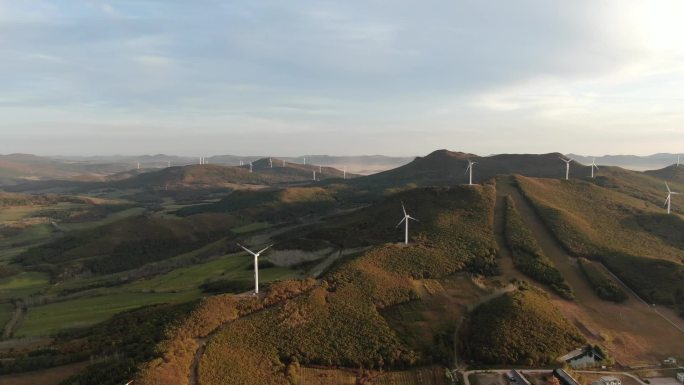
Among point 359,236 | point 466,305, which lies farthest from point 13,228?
point 466,305

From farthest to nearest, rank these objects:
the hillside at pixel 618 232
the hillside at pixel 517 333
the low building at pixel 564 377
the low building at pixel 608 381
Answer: the hillside at pixel 618 232, the hillside at pixel 517 333, the low building at pixel 608 381, the low building at pixel 564 377

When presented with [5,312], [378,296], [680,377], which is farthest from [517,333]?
[5,312]

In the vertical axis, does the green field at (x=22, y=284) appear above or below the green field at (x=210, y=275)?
below

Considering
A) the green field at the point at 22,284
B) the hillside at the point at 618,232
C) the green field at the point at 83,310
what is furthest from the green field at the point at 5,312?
the hillside at the point at 618,232

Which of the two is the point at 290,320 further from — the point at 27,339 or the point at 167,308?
the point at 27,339

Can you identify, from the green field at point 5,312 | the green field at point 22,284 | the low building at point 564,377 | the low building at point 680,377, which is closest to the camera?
the low building at point 564,377

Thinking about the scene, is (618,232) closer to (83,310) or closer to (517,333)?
(517,333)

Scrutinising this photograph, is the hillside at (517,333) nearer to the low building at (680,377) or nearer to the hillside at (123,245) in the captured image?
the low building at (680,377)
